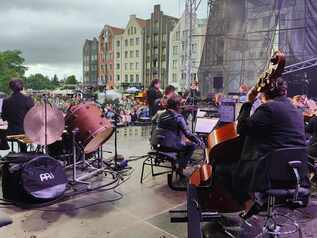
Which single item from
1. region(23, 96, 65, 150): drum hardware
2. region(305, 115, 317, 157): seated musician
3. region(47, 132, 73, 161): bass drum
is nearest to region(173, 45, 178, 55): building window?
region(47, 132, 73, 161): bass drum

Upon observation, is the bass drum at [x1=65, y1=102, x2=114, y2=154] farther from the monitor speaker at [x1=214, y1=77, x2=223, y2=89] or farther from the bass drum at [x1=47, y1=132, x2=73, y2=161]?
the monitor speaker at [x1=214, y1=77, x2=223, y2=89]

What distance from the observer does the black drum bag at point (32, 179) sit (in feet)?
11.7

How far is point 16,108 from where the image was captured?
472cm

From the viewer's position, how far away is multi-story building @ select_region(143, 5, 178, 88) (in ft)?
155

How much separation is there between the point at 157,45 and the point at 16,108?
1774 inches

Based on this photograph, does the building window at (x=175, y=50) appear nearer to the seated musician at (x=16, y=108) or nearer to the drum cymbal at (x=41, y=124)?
the seated musician at (x=16, y=108)

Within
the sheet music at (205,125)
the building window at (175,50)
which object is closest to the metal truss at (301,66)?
the sheet music at (205,125)

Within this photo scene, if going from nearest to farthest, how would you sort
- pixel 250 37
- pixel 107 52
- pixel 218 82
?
pixel 250 37 < pixel 218 82 < pixel 107 52

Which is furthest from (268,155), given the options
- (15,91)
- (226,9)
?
(226,9)

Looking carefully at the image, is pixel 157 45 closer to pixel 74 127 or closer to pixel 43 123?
pixel 74 127

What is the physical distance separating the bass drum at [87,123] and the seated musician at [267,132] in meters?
2.20

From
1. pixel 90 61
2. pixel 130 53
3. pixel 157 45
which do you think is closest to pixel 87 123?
pixel 157 45

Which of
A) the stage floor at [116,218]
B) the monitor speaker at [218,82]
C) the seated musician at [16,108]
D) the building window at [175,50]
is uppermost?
the building window at [175,50]

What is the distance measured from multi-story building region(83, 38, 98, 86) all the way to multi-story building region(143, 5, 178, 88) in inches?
634
